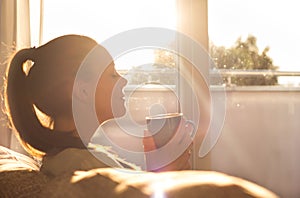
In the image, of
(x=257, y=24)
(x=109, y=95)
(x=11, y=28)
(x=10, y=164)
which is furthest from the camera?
(x=257, y=24)

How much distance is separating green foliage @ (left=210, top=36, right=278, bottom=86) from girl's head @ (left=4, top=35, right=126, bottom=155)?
1.70 meters

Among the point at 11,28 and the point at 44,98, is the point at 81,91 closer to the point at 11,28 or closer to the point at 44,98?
the point at 44,98

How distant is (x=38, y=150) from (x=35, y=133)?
0.12 ft

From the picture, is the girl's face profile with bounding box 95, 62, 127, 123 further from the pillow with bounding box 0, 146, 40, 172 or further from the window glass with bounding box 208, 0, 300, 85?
the window glass with bounding box 208, 0, 300, 85

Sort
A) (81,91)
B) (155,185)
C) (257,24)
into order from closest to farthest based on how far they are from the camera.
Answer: (155,185) < (81,91) < (257,24)

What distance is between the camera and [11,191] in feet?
1.75

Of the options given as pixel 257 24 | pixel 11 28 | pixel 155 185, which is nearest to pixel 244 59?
pixel 257 24

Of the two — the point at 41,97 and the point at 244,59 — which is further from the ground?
the point at 244,59

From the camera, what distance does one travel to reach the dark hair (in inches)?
28.9

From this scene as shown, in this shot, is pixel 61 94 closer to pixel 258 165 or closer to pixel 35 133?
pixel 35 133

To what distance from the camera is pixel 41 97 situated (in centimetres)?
73

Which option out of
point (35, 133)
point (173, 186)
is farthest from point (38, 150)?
point (173, 186)

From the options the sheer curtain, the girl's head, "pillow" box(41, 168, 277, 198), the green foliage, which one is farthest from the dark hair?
the green foliage

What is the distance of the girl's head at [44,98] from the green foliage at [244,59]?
170 cm
